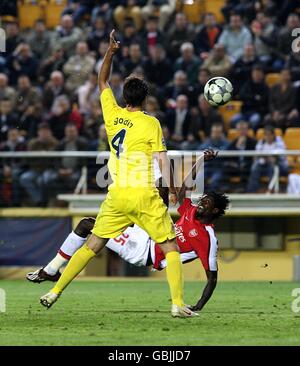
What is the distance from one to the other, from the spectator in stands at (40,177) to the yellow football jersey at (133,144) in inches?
382

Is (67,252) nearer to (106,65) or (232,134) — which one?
(106,65)

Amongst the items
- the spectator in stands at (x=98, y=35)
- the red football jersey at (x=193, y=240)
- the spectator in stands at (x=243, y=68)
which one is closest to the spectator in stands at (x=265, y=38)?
the spectator in stands at (x=243, y=68)

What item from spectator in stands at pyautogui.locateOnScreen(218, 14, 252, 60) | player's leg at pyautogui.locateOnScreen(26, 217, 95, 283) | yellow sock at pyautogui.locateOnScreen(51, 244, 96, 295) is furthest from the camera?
spectator in stands at pyautogui.locateOnScreen(218, 14, 252, 60)

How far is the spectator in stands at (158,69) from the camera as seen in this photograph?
2072cm

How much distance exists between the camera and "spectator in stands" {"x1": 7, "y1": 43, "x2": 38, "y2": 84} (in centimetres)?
2194

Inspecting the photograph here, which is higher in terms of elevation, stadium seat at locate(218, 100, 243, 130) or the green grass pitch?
stadium seat at locate(218, 100, 243, 130)

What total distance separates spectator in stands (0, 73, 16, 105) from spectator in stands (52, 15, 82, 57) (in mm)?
1510

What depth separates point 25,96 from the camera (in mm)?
20984

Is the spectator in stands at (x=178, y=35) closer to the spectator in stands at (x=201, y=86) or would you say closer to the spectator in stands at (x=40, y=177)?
the spectator in stands at (x=201, y=86)

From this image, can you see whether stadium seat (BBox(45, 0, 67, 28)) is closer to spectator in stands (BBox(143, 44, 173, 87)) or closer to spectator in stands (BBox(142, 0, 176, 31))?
spectator in stands (BBox(142, 0, 176, 31))

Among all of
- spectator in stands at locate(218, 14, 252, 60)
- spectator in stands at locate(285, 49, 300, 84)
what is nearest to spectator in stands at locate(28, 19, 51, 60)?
spectator in stands at locate(218, 14, 252, 60)

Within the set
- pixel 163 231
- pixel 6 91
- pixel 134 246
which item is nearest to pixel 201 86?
pixel 6 91

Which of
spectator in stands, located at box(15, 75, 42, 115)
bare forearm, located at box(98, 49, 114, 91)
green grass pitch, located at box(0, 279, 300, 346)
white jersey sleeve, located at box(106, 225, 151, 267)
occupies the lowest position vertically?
green grass pitch, located at box(0, 279, 300, 346)

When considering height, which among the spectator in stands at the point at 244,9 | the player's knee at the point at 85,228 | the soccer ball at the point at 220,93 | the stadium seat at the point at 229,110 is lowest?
the player's knee at the point at 85,228
